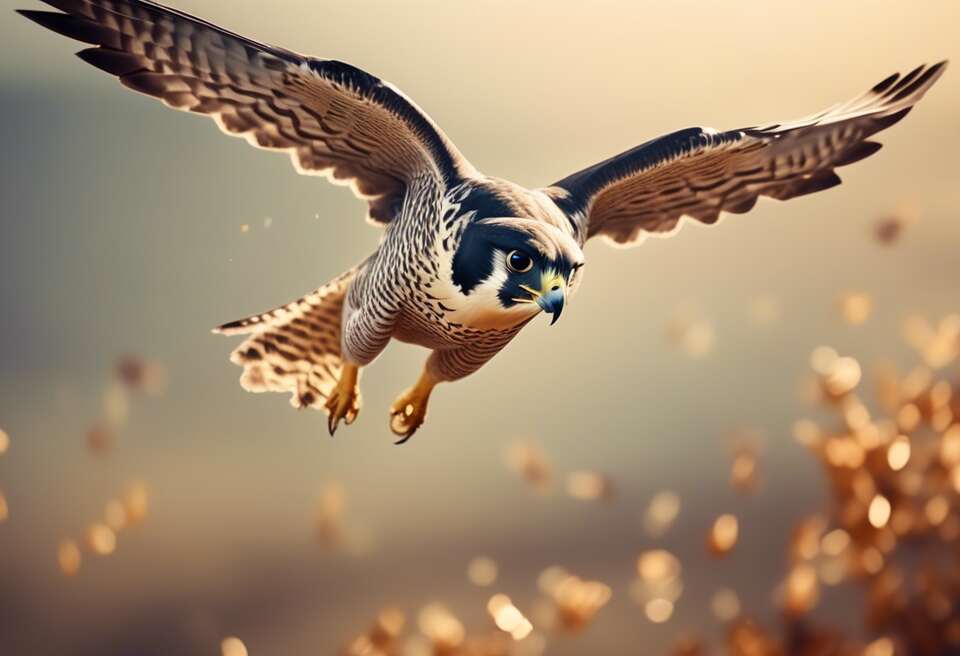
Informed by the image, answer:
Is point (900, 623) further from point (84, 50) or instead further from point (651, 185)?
point (84, 50)

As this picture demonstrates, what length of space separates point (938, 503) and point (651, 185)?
7.82 ft

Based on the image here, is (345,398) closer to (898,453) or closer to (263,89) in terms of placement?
(263,89)

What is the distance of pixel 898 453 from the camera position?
163 inches

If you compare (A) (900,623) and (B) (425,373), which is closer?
(B) (425,373)

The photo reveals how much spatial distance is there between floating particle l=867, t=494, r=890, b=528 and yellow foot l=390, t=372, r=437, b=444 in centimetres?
234

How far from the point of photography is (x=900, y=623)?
4.06m

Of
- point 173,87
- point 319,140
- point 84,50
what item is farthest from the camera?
point 319,140

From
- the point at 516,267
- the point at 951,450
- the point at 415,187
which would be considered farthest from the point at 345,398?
the point at 951,450

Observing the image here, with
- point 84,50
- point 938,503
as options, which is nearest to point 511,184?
point 84,50

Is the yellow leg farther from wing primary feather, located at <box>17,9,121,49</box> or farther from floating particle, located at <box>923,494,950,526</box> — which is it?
floating particle, located at <box>923,494,950,526</box>

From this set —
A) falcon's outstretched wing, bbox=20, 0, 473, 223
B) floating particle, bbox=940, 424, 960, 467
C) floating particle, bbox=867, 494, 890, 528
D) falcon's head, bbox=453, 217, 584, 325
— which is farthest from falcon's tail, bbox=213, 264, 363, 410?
floating particle, bbox=940, 424, 960, 467

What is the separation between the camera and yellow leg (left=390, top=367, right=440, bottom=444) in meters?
2.55

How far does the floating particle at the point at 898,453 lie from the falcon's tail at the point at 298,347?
2.57 metres

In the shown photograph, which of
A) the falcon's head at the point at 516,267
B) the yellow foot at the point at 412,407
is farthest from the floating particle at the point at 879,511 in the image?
the falcon's head at the point at 516,267
